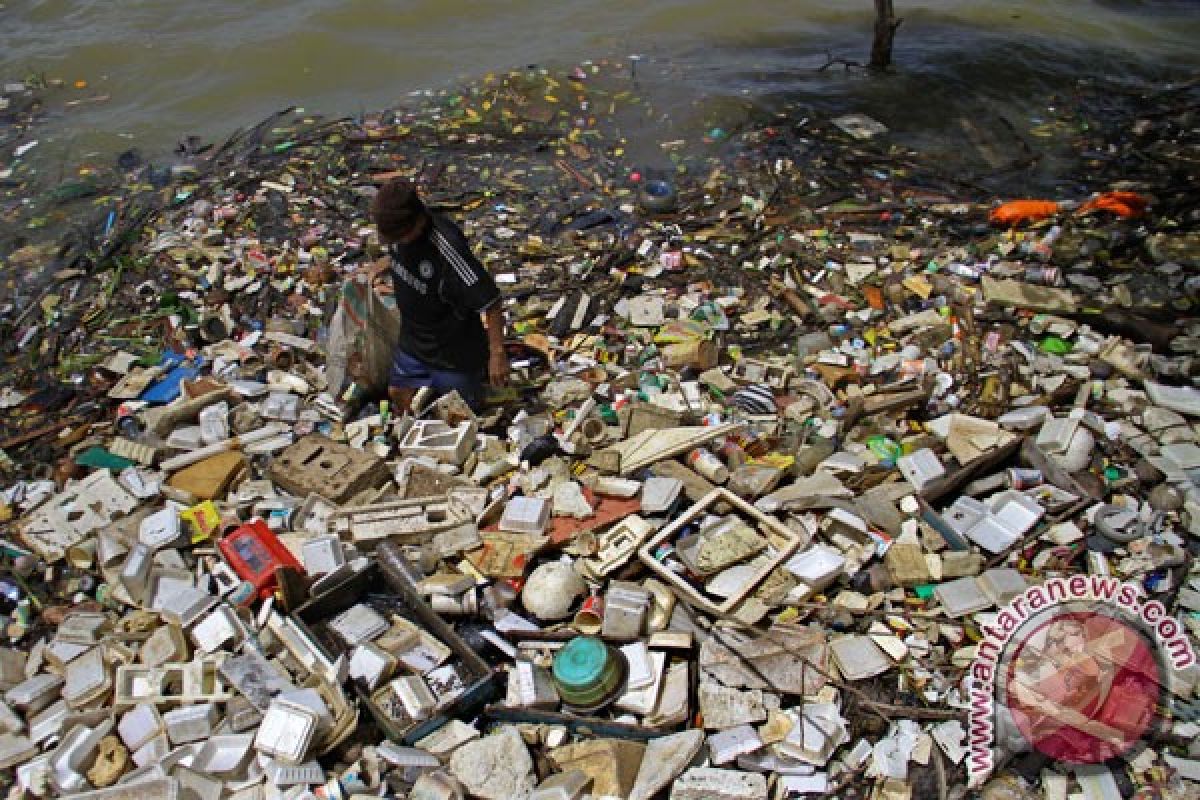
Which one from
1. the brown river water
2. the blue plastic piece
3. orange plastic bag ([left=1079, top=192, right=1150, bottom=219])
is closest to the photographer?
the blue plastic piece

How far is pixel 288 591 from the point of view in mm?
3891

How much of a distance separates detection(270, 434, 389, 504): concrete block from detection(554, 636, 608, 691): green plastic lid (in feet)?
5.45

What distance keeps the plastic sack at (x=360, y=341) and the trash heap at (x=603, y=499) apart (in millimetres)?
22

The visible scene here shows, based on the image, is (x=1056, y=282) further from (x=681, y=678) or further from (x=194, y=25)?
(x=194, y=25)

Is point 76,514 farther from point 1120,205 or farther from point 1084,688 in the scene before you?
point 1120,205

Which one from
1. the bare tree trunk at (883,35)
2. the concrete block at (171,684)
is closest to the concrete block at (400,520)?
the concrete block at (171,684)

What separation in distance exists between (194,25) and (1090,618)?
12997 mm

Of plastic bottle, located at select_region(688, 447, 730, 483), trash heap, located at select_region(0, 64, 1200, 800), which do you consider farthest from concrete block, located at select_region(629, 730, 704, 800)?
plastic bottle, located at select_region(688, 447, 730, 483)

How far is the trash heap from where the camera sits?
349cm

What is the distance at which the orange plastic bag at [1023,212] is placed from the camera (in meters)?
7.14

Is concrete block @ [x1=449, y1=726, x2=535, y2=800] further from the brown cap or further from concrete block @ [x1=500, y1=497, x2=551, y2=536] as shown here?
the brown cap

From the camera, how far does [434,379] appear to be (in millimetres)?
5207

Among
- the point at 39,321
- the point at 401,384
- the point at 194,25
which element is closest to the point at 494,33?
the point at 194,25

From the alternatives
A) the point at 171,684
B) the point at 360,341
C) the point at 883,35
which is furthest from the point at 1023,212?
the point at 171,684
